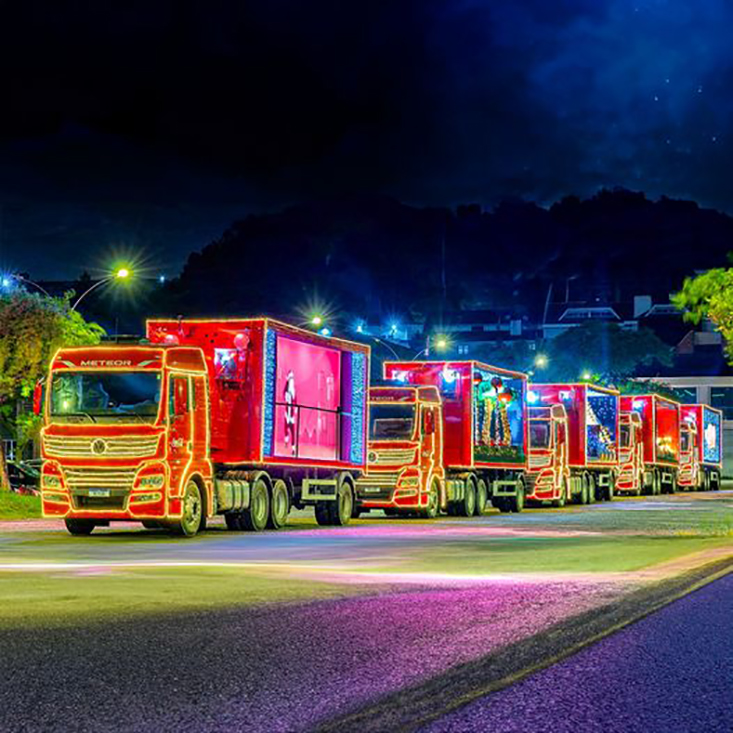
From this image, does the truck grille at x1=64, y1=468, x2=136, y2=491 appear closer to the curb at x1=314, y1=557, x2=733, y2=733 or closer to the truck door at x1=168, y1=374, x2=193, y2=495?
the truck door at x1=168, y1=374, x2=193, y2=495

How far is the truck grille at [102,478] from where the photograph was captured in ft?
78.6

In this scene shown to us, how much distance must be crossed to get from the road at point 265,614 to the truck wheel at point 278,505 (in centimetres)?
328

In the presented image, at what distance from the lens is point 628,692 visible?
841 centimetres

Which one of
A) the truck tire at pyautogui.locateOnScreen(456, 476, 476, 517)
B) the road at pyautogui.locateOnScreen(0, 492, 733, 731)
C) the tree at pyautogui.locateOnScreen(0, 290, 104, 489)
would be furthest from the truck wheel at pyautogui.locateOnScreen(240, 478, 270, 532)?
the tree at pyautogui.locateOnScreen(0, 290, 104, 489)

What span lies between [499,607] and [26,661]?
485cm

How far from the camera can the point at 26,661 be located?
952 cm

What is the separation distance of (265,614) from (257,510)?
1519 centimetres

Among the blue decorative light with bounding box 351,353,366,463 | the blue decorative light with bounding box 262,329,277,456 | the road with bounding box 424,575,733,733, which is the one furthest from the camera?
the blue decorative light with bounding box 351,353,366,463

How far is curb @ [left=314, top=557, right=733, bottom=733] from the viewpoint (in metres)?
7.44

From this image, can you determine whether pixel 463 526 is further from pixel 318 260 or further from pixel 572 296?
pixel 572 296

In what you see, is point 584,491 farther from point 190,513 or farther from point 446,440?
point 190,513

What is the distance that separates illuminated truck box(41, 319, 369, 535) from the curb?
1165 cm

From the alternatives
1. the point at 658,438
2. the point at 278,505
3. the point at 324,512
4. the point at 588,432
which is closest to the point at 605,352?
the point at 658,438

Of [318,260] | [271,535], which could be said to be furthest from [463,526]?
[318,260]
